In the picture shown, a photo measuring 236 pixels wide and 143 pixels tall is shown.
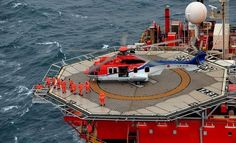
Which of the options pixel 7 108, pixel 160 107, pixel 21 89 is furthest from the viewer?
pixel 21 89

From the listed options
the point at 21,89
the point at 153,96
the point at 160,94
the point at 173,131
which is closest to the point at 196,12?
the point at 160,94

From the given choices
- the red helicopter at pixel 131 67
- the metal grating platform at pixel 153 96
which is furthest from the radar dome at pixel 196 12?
the red helicopter at pixel 131 67

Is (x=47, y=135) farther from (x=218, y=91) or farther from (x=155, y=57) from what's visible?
(x=218, y=91)

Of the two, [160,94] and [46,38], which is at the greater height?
[46,38]

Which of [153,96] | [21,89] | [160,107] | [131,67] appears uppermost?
[131,67]

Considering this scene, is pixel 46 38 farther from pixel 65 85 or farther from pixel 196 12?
pixel 65 85

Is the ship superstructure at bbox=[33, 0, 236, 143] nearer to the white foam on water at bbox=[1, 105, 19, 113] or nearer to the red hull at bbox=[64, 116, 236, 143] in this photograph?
the red hull at bbox=[64, 116, 236, 143]

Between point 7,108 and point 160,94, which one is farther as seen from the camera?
point 7,108
